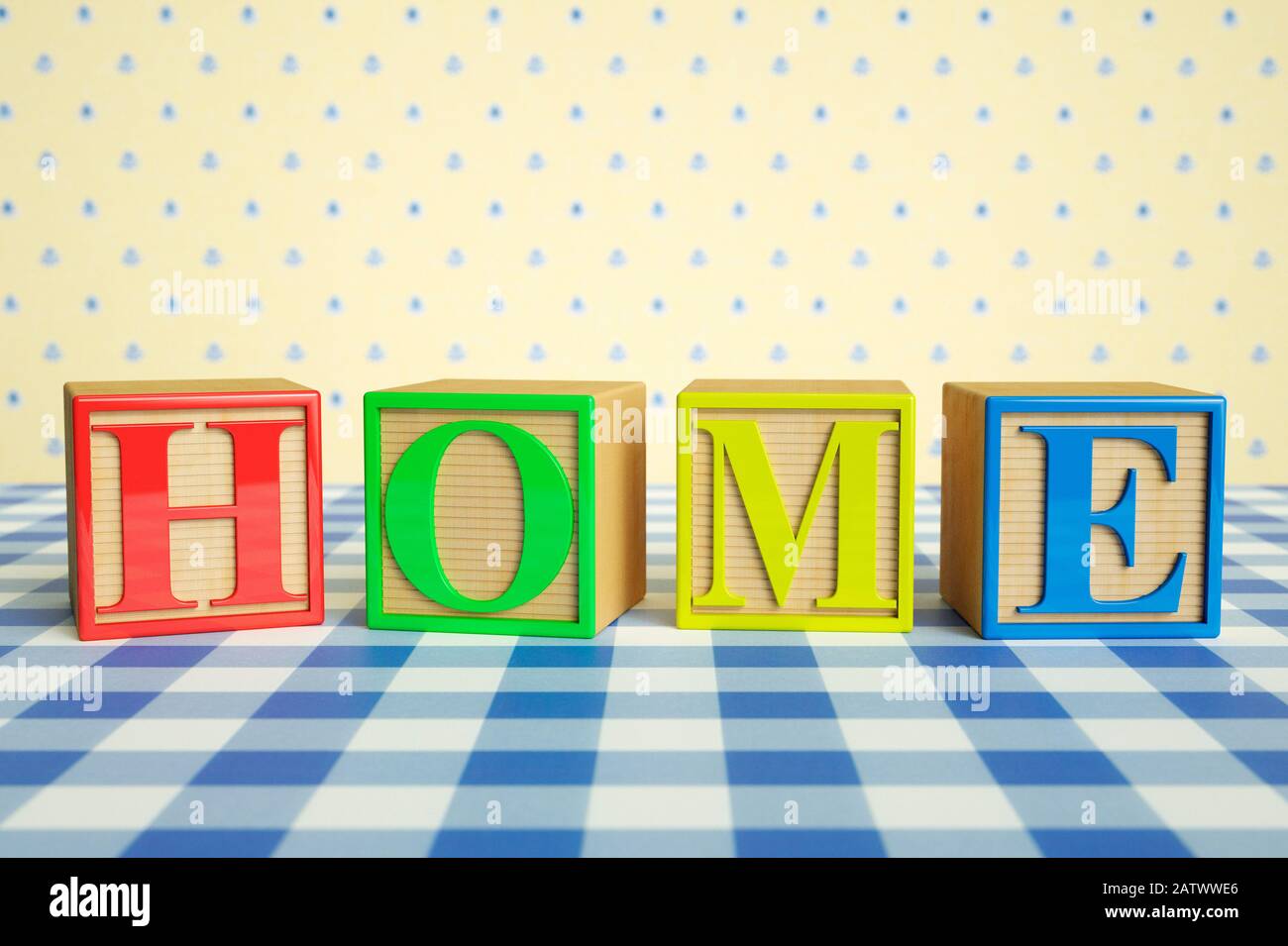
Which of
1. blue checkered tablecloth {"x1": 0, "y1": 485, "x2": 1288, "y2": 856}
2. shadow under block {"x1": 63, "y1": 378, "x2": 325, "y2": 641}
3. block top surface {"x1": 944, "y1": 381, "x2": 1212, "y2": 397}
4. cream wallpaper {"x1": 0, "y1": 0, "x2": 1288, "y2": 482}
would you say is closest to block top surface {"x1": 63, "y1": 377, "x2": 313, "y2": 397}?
shadow under block {"x1": 63, "y1": 378, "x2": 325, "y2": 641}

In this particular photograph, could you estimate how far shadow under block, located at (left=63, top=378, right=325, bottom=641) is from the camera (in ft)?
6.74

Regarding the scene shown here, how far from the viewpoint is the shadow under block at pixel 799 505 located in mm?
2094

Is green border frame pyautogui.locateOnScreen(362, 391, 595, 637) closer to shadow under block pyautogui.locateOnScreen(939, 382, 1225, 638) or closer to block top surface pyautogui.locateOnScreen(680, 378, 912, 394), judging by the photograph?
block top surface pyautogui.locateOnScreen(680, 378, 912, 394)

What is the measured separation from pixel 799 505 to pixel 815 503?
3cm

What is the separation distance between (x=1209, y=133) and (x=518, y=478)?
2.73m

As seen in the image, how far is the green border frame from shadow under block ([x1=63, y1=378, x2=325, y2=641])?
0.28 feet

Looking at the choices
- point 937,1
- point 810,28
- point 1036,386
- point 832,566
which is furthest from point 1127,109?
point 832,566

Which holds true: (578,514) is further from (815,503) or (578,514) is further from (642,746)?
(642,746)

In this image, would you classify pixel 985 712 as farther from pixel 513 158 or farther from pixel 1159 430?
pixel 513 158

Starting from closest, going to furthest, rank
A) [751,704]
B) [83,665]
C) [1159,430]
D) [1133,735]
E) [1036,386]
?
[1133,735]
[751,704]
[83,665]
[1159,430]
[1036,386]

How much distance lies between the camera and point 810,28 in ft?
12.4

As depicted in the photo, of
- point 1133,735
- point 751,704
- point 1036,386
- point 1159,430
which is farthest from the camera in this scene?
point 1036,386

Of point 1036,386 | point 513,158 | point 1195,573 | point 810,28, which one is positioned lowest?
point 1195,573

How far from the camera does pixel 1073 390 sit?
84.4 inches
